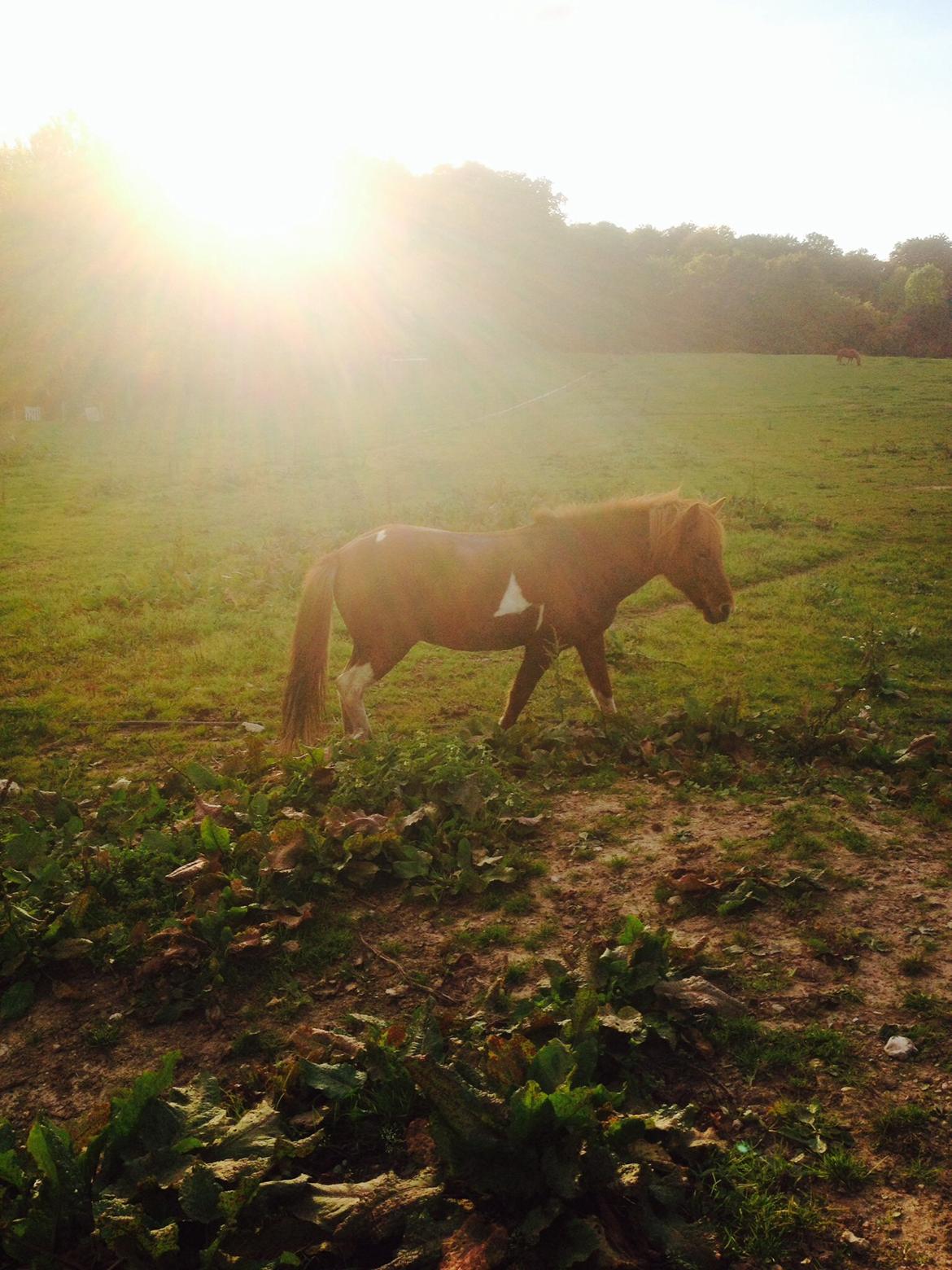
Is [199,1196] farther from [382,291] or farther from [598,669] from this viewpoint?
[382,291]

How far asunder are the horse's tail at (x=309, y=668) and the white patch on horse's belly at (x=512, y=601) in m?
1.59

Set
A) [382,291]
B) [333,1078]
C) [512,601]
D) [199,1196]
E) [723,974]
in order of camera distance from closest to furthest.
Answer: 1. [199,1196]
2. [333,1078]
3. [723,974]
4. [512,601]
5. [382,291]

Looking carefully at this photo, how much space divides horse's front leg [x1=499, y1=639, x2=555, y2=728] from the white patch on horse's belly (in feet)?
1.31

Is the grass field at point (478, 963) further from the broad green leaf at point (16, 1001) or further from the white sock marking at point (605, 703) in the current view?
the white sock marking at point (605, 703)

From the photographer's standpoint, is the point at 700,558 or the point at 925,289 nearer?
the point at 700,558

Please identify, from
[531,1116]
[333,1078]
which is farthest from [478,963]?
[531,1116]

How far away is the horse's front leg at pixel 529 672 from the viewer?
786 cm

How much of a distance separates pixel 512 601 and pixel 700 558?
178 cm

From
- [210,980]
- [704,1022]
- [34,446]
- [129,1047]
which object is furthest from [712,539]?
[34,446]

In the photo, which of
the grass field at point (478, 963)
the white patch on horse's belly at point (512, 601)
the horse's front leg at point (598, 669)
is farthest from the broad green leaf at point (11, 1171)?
the horse's front leg at point (598, 669)

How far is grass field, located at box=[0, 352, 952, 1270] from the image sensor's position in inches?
101

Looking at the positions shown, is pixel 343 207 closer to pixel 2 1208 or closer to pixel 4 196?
pixel 4 196

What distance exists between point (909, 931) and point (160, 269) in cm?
3865

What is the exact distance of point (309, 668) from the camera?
742cm
